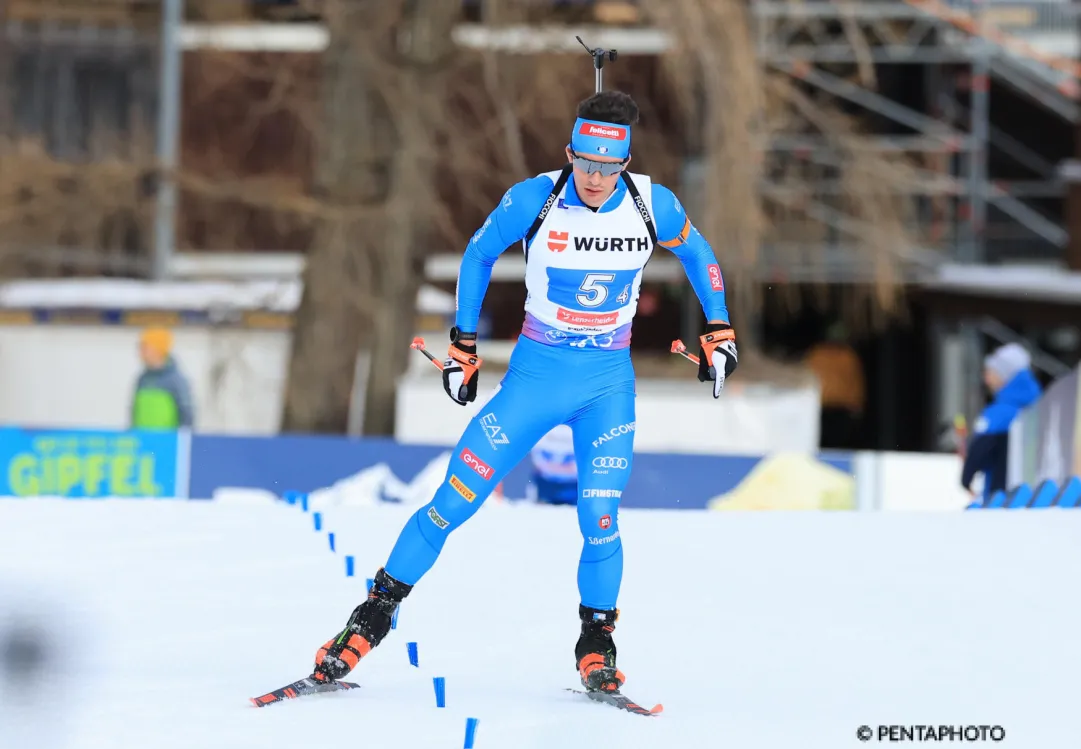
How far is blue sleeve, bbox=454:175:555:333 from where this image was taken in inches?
215

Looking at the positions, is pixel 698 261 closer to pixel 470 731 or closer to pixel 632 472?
pixel 470 731

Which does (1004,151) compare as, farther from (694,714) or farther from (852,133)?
(694,714)

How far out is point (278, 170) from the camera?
843 inches

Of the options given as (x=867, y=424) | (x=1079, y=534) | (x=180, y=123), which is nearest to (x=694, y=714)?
(x=1079, y=534)

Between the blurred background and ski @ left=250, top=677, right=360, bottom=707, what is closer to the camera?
ski @ left=250, top=677, right=360, bottom=707

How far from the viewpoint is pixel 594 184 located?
17.7 feet

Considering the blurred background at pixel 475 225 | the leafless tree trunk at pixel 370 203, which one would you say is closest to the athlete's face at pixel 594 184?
the blurred background at pixel 475 225

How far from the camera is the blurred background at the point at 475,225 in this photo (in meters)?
13.3

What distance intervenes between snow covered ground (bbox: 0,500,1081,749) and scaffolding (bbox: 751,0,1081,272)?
411 inches

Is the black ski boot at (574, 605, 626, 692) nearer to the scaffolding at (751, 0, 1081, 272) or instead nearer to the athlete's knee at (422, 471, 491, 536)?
the athlete's knee at (422, 471, 491, 536)

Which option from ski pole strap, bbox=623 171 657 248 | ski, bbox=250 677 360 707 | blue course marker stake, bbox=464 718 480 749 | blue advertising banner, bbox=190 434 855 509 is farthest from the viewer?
blue advertising banner, bbox=190 434 855 509

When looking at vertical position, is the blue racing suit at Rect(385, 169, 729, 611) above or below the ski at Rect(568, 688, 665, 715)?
above

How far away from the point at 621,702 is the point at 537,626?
115cm

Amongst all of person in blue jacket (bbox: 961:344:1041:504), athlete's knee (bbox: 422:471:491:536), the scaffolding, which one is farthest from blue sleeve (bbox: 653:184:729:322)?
the scaffolding
